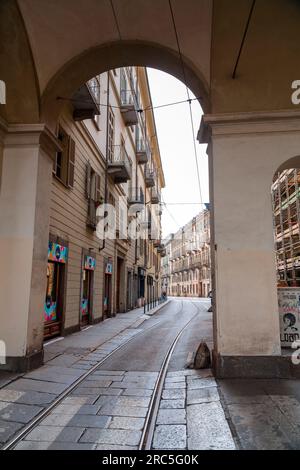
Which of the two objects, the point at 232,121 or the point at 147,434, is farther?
the point at 232,121

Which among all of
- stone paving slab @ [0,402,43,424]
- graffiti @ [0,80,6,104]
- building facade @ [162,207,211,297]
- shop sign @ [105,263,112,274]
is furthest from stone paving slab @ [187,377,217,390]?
building facade @ [162,207,211,297]

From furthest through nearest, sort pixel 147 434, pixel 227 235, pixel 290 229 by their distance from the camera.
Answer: pixel 290 229
pixel 227 235
pixel 147 434

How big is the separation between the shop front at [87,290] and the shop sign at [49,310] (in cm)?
242

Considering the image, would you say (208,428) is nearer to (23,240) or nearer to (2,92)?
(23,240)

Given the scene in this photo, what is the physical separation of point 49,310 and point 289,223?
33.9ft

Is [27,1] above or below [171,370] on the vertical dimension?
above

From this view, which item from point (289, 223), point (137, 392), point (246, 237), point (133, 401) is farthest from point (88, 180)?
point (133, 401)

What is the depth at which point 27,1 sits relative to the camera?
6551 millimetres

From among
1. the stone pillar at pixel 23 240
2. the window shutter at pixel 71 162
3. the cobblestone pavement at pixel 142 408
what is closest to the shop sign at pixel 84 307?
the window shutter at pixel 71 162

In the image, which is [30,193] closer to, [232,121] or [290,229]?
[232,121]

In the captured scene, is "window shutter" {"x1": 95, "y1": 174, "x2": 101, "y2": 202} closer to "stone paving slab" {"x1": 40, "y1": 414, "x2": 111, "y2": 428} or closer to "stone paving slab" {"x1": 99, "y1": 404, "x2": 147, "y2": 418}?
"stone paving slab" {"x1": 99, "y1": 404, "x2": 147, "y2": 418}

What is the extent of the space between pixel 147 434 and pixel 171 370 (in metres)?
2.88

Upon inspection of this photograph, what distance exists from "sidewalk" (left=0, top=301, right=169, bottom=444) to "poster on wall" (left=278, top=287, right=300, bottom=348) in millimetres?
3583
